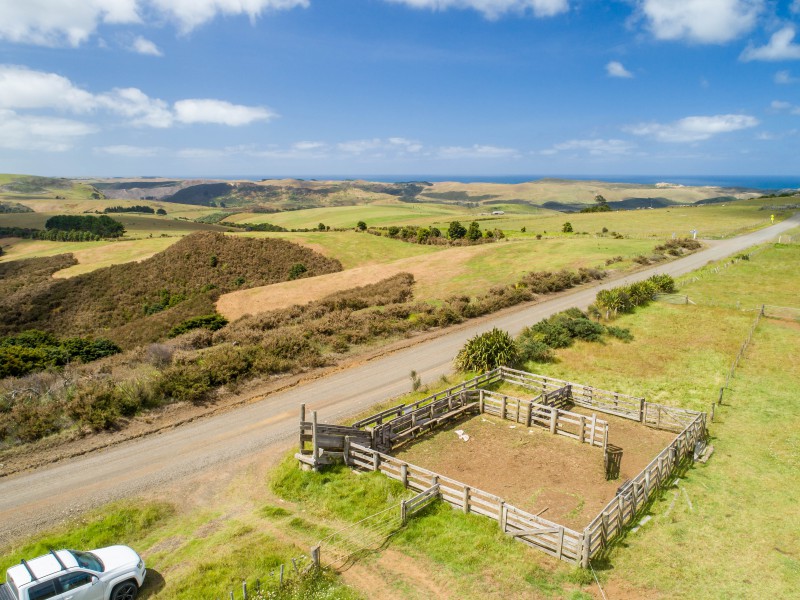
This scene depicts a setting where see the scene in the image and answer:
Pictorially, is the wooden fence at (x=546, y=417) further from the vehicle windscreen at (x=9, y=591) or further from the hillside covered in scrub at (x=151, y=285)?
the hillside covered in scrub at (x=151, y=285)

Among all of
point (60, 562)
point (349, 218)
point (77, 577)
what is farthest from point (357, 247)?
point (349, 218)

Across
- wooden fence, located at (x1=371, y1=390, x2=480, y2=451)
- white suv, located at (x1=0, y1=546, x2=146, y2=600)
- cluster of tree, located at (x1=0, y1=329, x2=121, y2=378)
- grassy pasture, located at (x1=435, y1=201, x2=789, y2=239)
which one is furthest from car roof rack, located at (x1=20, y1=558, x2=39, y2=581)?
grassy pasture, located at (x1=435, y1=201, x2=789, y2=239)

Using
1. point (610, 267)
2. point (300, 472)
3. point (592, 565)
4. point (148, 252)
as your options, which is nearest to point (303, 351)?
point (300, 472)

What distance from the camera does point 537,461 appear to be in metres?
19.0

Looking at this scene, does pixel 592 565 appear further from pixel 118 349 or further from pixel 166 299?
pixel 166 299

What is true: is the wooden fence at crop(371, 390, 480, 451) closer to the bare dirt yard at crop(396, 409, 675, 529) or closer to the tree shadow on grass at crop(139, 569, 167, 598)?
the bare dirt yard at crop(396, 409, 675, 529)

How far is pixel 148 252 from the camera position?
83688mm

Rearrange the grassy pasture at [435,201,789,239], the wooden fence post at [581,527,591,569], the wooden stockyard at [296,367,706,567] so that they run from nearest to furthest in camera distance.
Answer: the wooden fence post at [581,527,591,569] → the wooden stockyard at [296,367,706,567] → the grassy pasture at [435,201,789,239]

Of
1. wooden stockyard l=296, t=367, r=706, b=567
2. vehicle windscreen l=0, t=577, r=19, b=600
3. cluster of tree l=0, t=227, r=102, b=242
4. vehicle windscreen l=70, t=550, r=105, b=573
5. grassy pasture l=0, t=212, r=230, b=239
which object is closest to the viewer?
vehicle windscreen l=0, t=577, r=19, b=600

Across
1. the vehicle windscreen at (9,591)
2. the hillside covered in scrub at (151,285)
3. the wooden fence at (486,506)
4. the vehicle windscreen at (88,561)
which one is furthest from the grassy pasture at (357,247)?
the vehicle windscreen at (9,591)

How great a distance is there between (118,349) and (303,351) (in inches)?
851

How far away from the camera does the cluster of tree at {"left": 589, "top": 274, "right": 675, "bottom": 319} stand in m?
39.9

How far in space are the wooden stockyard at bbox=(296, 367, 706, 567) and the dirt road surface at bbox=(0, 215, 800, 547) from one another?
9.95 ft

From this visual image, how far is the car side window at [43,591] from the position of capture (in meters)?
10.8
